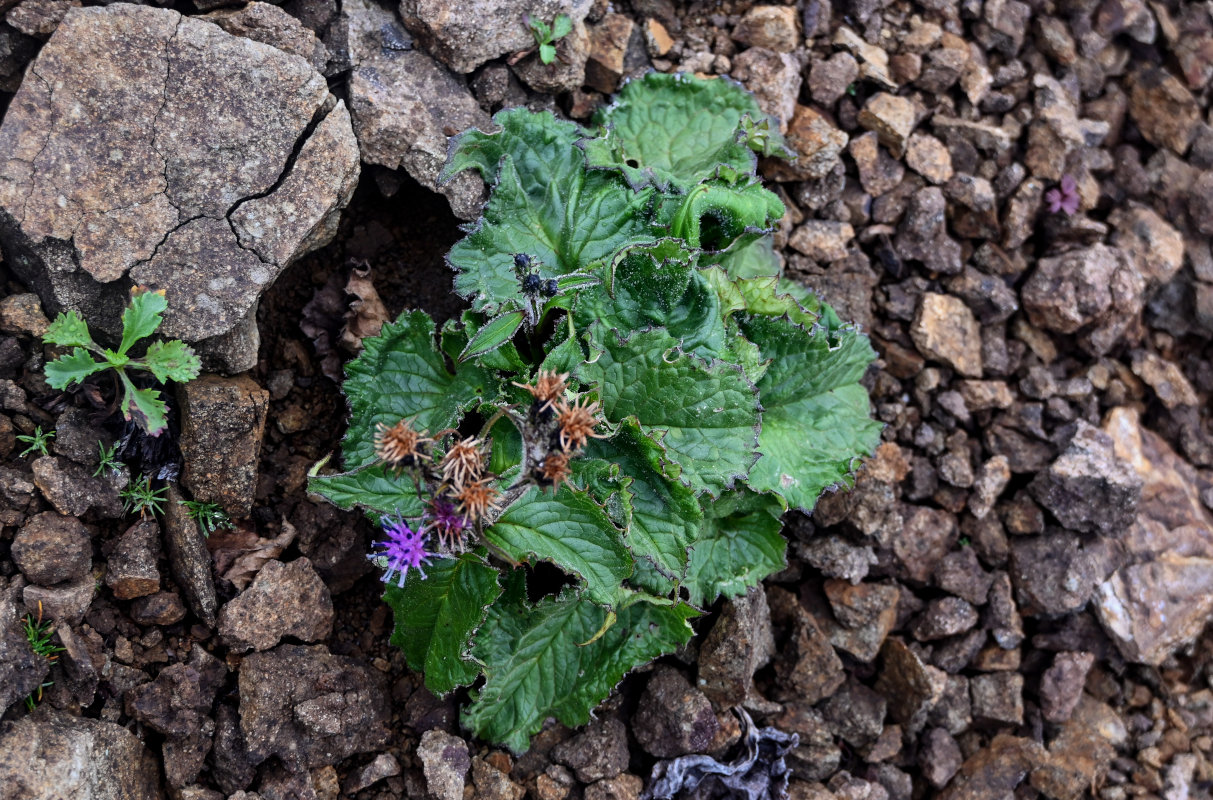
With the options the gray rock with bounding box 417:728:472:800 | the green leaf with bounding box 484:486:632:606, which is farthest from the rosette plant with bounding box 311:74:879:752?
the gray rock with bounding box 417:728:472:800

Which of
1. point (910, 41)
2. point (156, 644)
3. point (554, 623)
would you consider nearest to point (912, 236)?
point (910, 41)

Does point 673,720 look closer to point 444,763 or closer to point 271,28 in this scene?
point 444,763

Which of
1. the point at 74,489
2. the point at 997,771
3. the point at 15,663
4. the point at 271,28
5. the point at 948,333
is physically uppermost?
the point at 271,28

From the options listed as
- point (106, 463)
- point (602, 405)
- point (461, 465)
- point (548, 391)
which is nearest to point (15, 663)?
point (106, 463)

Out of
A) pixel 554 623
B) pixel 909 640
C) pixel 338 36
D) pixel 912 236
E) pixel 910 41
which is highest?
pixel 338 36

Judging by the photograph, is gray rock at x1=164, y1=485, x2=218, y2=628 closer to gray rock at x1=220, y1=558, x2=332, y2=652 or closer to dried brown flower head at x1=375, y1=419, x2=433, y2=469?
gray rock at x1=220, y1=558, x2=332, y2=652

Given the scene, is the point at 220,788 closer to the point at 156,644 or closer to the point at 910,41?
the point at 156,644
